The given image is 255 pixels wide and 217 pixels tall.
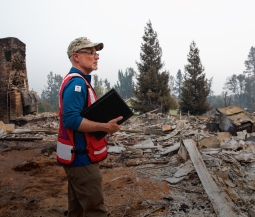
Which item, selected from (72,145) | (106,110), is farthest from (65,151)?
(106,110)

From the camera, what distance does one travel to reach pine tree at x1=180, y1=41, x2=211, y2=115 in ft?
93.1

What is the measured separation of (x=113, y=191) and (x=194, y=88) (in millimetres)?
27117

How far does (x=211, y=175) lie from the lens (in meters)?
3.99

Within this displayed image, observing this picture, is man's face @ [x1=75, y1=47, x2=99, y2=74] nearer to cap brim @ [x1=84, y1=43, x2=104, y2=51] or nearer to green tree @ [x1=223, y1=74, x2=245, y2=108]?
cap brim @ [x1=84, y1=43, x2=104, y2=51]

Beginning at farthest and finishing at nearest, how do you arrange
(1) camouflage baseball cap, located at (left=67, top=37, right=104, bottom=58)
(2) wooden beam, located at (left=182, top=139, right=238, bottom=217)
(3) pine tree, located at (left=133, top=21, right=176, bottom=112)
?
(3) pine tree, located at (left=133, top=21, right=176, bottom=112) < (2) wooden beam, located at (left=182, top=139, right=238, bottom=217) < (1) camouflage baseball cap, located at (left=67, top=37, right=104, bottom=58)

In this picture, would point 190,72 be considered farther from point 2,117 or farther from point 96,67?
point 96,67

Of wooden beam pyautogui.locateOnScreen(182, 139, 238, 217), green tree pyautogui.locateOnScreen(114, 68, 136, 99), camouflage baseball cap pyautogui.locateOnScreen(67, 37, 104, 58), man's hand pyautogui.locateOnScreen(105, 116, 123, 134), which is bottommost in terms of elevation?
wooden beam pyautogui.locateOnScreen(182, 139, 238, 217)

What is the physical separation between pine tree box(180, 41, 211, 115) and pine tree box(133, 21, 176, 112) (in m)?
1.87

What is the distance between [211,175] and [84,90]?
3062mm

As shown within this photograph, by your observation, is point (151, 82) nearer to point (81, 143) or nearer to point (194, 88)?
point (194, 88)

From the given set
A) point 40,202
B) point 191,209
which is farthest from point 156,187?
point 40,202

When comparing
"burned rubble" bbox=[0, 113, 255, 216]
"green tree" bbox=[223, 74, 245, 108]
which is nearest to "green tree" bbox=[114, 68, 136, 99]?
Answer: "green tree" bbox=[223, 74, 245, 108]

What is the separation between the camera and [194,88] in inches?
1155

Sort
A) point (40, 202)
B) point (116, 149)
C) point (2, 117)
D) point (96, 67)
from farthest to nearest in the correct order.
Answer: point (2, 117), point (116, 149), point (40, 202), point (96, 67)
